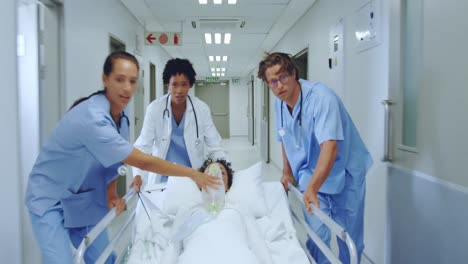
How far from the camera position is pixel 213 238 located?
4.99 feet

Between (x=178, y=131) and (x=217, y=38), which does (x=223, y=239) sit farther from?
(x=217, y=38)

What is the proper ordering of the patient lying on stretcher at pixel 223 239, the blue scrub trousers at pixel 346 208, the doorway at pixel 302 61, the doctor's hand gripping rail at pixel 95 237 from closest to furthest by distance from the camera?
the doctor's hand gripping rail at pixel 95 237 → the patient lying on stretcher at pixel 223 239 → the blue scrub trousers at pixel 346 208 → the doorway at pixel 302 61

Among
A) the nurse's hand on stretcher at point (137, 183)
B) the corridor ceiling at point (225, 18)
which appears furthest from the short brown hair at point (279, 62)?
the corridor ceiling at point (225, 18)

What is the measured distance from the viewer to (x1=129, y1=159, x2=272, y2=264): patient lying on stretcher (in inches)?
55.6

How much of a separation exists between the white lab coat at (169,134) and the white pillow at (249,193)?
0.30 m

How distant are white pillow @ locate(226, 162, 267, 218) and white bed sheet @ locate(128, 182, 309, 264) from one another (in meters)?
0.06

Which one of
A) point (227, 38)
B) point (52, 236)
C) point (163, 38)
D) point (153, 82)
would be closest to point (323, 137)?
point (52, 236)

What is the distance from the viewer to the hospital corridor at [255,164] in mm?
1532

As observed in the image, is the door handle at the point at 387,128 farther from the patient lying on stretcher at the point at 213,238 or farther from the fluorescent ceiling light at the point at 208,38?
the fluorescent ceiling light at the point at 208,38

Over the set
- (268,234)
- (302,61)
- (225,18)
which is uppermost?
(225,18)

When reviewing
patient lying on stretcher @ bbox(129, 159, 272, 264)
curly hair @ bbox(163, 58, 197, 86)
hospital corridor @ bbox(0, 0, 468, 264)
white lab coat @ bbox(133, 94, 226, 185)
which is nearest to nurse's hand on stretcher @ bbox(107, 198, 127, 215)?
hospital corridor @ bbox(0, 0, 468, 264)

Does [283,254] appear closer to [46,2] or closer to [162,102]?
[162,102]

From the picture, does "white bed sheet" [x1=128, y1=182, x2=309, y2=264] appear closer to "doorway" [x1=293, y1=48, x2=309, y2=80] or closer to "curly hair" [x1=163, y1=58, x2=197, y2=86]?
"curly hair" [x1=163, y1=58, x2=197, y2=86]

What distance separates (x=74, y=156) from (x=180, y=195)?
79 cm
